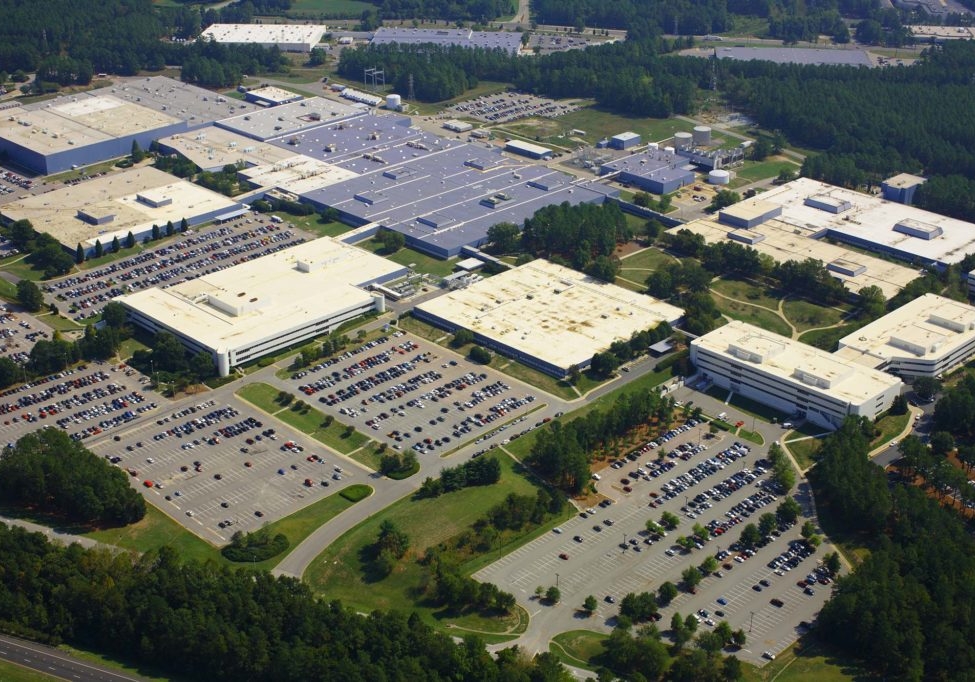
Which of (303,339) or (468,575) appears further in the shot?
(303,339)

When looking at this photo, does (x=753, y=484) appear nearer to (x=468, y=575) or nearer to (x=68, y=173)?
(x=468, y=575)

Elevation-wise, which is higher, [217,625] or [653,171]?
[653,171]

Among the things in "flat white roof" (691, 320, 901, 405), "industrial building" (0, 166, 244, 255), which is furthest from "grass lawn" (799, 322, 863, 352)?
"industrial building" (0, 166, 244, 255)

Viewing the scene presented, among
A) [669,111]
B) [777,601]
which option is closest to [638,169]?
[669,111]

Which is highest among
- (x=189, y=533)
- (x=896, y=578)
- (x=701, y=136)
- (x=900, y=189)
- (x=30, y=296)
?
(x=900, y=189)

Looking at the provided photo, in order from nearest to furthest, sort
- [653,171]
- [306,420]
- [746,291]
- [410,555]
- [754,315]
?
[410,555] < [306,420] < [754,315] < [746,291] < [653,171]

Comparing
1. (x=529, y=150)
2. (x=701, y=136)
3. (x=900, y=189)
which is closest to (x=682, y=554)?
(x=900, y=189)

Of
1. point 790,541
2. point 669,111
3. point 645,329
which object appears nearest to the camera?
point 790,541

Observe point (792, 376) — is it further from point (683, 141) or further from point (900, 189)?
point (683, 141)
